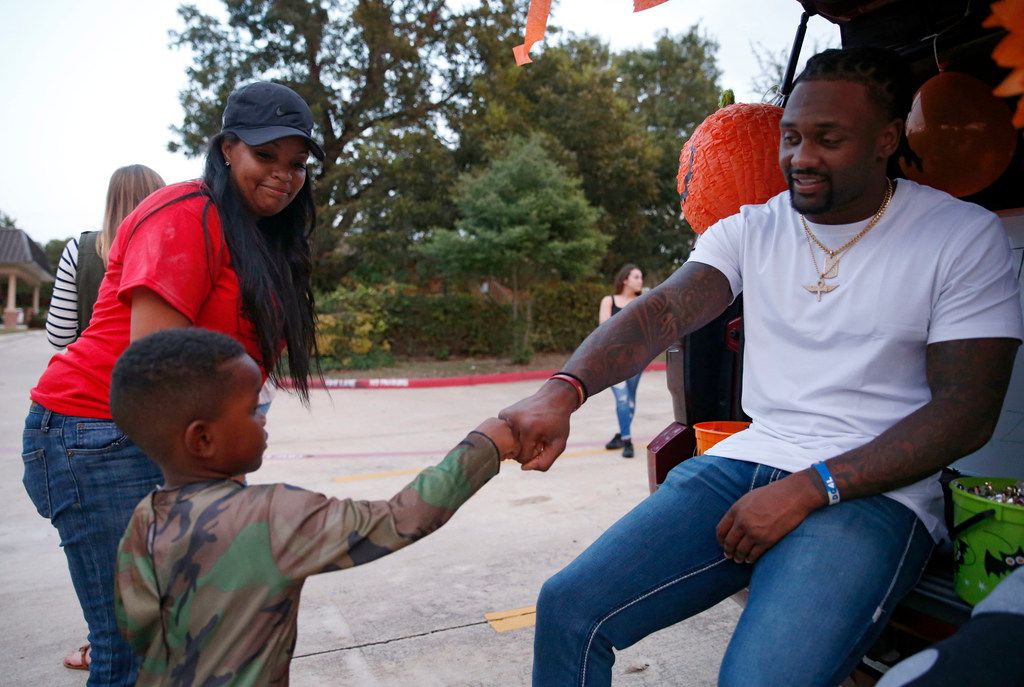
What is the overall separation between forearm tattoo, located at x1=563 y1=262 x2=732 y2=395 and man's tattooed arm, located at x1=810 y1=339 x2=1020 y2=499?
24.9 inches

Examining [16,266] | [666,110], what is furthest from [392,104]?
[16,266]

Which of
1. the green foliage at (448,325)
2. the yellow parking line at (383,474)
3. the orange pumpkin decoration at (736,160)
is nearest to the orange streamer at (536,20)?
the orange pumpkin decoration at (736,160)

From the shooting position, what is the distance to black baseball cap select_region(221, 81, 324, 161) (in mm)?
2197

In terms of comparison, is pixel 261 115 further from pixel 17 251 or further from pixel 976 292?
pixel 17 251

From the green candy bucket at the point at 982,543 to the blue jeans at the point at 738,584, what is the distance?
0.09 m

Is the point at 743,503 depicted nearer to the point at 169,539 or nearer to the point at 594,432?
the point at 169,539

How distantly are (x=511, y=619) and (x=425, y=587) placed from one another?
567 millimetres

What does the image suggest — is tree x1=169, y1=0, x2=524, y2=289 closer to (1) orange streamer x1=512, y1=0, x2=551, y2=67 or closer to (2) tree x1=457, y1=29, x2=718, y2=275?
(2) tree x1=457, y1=29, x2=718, y2=275

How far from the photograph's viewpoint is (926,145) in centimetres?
264

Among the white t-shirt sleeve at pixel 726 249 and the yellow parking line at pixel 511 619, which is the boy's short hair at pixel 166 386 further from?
the yellow parking line at pixel 511 619

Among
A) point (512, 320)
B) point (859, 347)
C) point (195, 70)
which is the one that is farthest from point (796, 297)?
point (195, 70)

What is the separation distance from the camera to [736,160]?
2.75 meters

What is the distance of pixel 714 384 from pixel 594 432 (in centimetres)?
524

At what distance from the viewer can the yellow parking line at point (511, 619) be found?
3.50 m
